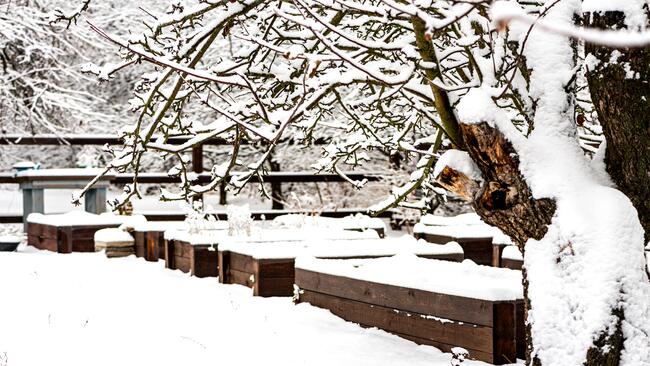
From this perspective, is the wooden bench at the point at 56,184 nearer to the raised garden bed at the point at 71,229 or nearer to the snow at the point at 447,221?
the raised garden bed at the point at 71,229

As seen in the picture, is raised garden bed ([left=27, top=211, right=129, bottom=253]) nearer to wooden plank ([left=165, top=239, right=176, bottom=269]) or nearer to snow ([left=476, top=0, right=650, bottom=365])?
wooden plank ([left=165, top=239, right=176, bottom=269])

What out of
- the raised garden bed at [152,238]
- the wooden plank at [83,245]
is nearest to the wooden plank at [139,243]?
the raised garden bed at [152,238]

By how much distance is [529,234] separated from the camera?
3322 mm

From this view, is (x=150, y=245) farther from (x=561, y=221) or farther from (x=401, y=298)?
(x=561, y=221)

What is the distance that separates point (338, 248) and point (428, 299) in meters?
2.04

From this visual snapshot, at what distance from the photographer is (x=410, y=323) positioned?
499cm

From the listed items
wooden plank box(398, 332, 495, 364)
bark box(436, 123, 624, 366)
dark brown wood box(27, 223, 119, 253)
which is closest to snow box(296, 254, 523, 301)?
wooden plank box(398, 332, 495, 364)

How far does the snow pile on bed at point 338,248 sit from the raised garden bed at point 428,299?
1.51 feet

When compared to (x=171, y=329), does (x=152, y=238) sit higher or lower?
higher

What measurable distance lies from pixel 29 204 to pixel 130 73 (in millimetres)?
6151

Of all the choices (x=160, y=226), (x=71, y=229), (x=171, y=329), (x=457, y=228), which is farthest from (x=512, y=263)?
(x=71, y=229)

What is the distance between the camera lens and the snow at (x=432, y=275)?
458cm

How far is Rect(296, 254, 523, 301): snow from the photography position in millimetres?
4582

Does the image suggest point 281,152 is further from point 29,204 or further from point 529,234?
point 529,234
